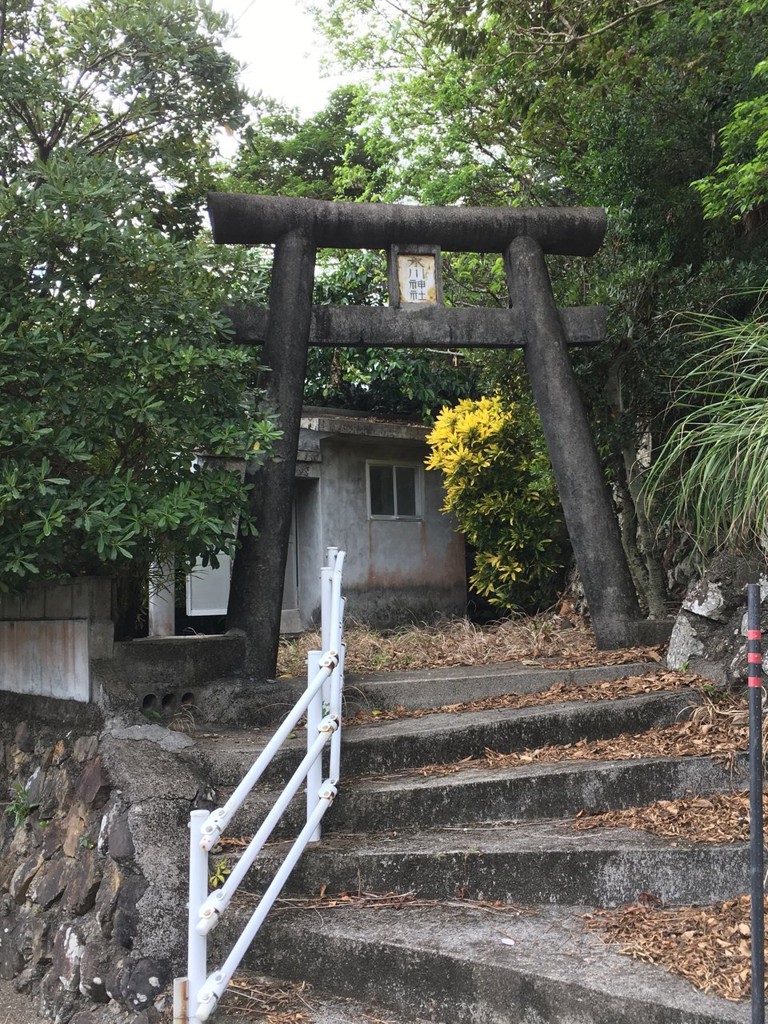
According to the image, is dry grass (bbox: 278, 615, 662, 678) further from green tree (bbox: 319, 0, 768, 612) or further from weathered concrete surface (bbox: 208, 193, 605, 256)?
weathered concrete surface (bbox: 208, 193, 605, 256)

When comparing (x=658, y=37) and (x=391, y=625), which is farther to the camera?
(x=391, y=625)

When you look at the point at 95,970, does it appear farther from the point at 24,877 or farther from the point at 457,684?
the point at 457,684

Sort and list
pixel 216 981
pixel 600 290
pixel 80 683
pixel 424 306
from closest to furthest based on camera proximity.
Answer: pixel 216 981, pixel 80 683, pixel 424 306, pixel 600 290

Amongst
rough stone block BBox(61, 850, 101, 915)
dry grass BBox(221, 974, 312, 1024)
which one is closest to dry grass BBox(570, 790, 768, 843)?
dry grass BBox(221, 974, 312, 1024)

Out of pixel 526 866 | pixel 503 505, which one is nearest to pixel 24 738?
pixel 526 866

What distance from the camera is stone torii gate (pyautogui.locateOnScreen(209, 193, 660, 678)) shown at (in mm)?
6145

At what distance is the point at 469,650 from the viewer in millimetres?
7324

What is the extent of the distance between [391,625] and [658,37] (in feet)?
23.5

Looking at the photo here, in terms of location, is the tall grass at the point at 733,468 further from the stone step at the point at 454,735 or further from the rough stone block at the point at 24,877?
the rough stone block at the point at 24,877

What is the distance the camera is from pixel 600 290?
7.89m

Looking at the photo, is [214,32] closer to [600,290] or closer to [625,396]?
[600,290]

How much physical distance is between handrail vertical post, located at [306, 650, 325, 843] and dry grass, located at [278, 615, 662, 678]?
2119mm

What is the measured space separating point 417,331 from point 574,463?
1395mm

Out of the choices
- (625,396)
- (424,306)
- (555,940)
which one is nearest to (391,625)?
(625,396)
